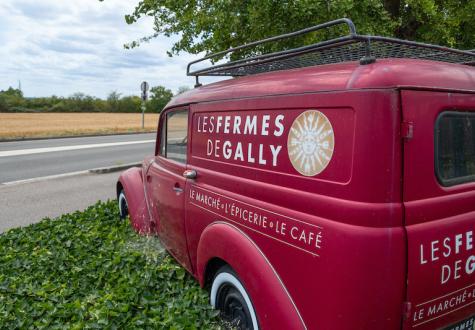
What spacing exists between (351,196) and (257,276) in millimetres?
779

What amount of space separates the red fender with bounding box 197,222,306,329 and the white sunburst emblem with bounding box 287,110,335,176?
60 cm

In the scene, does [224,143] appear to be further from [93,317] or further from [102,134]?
[102,134]

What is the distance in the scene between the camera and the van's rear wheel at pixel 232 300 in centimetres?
252

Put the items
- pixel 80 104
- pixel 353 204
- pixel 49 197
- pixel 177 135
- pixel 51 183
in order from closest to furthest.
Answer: pixel 353 204, pixel 177 135, pixel 49 197, pixel 51 183, pixel 80 104

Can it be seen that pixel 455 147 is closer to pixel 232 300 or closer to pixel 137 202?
pixel 232 300

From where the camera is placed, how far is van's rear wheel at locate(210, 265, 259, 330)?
8.26 ft

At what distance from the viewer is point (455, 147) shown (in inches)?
83.1

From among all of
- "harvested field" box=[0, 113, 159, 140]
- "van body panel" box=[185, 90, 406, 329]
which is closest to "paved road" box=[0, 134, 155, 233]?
"van body panel" box=[185, 90, 406, 329]

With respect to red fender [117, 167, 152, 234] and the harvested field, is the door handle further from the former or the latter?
the harvested field

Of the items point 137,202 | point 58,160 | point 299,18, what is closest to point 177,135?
point 137,202

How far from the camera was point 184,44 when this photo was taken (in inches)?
333

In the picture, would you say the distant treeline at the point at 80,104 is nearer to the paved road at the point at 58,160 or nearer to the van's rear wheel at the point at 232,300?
the paved road at the point at 58,160

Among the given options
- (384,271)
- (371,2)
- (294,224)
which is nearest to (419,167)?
(384,271)

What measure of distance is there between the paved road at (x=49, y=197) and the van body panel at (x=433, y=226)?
226 inches
